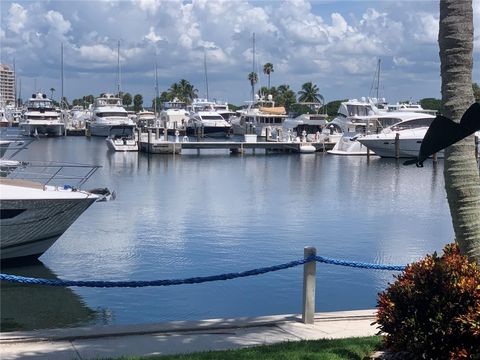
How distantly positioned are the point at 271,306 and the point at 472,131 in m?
9.44

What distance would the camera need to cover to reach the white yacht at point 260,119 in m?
95.4

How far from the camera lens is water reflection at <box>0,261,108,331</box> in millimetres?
13609

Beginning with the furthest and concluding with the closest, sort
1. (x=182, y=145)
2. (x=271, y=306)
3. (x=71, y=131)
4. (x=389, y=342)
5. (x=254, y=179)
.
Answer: (x=71, y=131) → (x=182, y=145) → (x=254, y=179) → (x=271, y=306) → (x=389, y=342)

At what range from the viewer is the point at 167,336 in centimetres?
820

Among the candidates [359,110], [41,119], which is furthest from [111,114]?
[359,110]

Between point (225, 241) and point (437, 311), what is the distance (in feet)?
55.4

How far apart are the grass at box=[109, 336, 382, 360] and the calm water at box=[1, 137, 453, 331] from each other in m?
6.46

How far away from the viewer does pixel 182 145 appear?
223ft

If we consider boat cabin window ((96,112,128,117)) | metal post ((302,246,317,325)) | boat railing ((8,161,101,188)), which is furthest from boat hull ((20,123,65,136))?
metal post ((302,246,317,325))

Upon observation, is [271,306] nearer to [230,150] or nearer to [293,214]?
[293,214]

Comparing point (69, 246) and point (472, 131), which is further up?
point (472, 131)

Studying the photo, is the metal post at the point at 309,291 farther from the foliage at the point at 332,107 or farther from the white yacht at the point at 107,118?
the foliage at the point at 332,107

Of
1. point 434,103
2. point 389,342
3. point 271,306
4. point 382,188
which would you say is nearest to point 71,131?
point 434,103

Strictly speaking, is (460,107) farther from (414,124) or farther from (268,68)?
(268,68)
